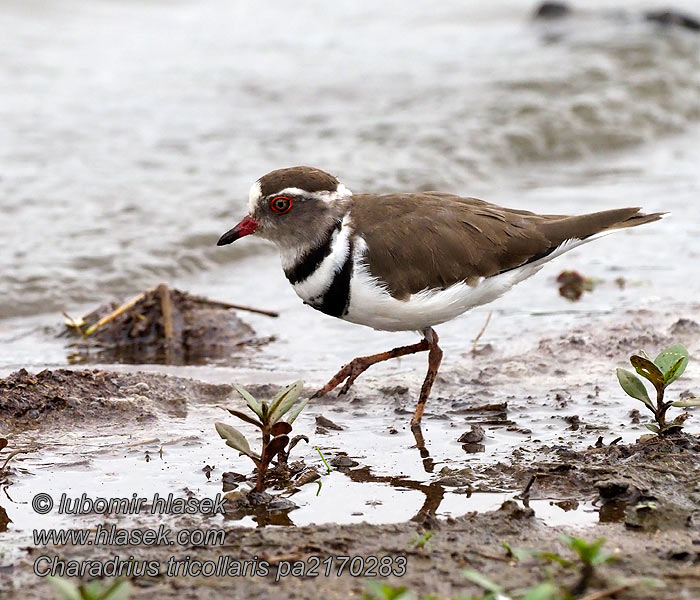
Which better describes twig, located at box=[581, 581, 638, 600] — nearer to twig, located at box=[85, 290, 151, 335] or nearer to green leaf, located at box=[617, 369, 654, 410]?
green leaf, located at box=[617, 369, 654, 410]

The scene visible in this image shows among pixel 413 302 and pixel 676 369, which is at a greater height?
pixel 413 302

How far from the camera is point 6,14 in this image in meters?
16.7

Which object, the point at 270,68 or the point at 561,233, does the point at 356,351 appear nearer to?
the point at 561,233

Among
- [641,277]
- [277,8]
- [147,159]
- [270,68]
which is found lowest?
[641,277]

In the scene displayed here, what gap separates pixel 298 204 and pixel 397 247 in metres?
0.61

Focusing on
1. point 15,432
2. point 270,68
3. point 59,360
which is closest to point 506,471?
point 15,432

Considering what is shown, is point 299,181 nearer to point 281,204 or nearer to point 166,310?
point 281,204

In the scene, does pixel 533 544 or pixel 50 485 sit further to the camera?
pixel 50 485

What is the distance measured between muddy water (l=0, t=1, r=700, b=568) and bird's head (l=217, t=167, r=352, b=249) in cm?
94

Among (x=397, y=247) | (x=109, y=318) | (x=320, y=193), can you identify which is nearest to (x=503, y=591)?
(x=397, y=247)

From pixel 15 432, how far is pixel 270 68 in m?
10.8

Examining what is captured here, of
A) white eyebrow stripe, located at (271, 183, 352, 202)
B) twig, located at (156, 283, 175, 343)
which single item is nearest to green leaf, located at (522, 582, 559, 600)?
→ white eyebrow stripe, located at (271, 183, 352, 202)

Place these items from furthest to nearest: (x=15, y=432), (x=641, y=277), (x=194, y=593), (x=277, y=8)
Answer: (x=277, y=8) < (x=641, y=277) < (x=15, y=432) < (x=194, y=593)

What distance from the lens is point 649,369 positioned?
4.55m
